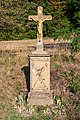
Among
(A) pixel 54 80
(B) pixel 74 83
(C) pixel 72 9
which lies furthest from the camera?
(C) pixel 72 9

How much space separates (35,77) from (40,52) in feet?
2.22

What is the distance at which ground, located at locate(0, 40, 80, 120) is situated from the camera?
374 inches

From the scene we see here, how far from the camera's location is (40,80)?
10.5 meters

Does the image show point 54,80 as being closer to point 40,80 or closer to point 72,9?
point 40,80

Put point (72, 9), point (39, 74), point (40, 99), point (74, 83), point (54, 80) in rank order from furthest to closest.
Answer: point (72, 9) < point (54, 80) < point (74, 83) < point (39, 74) < point (40, 99)

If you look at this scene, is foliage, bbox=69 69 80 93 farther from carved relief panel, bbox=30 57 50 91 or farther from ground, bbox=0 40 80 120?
carved relief panel, bbox=30 57 50 91

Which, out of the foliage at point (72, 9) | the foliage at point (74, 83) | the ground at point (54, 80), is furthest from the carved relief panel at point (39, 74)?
the foliage at point (72, 9)

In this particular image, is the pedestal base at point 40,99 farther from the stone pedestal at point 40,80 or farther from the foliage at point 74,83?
the foliage at point 74,83

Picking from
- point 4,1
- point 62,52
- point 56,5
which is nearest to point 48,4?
point 56,5

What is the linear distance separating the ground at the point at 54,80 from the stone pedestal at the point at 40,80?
0.29m

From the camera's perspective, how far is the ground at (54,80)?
9.49 meters

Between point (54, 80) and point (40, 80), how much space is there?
1.07 m

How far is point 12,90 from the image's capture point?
36.3 ft

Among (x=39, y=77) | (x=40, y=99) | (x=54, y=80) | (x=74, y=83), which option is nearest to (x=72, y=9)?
(x=54, y=80)
